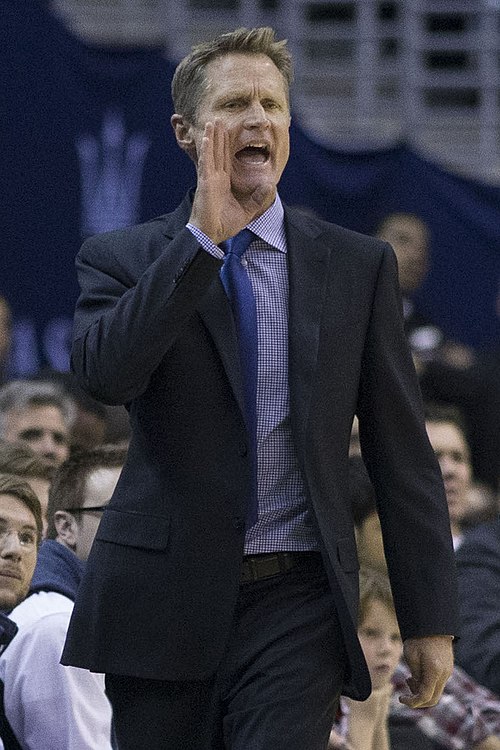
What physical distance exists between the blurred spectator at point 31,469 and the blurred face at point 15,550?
1.45 ft

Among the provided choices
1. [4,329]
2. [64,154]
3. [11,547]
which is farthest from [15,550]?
[64,154]

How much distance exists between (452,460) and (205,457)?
12.7 ft

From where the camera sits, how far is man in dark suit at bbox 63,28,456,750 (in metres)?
3.29

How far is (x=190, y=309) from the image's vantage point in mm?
3227

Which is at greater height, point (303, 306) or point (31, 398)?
point (303, 306)

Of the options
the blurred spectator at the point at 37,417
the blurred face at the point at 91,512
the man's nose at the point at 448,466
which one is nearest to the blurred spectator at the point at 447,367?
the man's nose at the point at 448,466

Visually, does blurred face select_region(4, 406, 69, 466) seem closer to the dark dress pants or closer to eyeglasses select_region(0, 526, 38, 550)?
eyeglasses select_region(0, 526, 38, 550)

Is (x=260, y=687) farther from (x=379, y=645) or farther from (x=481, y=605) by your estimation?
(x=481, y=605)

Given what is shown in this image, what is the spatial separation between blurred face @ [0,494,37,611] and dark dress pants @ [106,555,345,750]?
3.91 feet

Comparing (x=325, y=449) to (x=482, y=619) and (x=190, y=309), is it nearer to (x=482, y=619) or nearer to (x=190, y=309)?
(x=190, y=309)

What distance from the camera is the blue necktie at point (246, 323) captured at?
339 centimetres

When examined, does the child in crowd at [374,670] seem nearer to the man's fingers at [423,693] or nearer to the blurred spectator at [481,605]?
the blurred spectator at [481,605]

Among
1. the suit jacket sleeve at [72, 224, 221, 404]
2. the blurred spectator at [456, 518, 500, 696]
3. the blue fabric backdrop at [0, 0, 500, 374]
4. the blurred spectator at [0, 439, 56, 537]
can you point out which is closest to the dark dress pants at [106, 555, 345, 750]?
the suit jacket sleeve at [72, 224, 221, 404]

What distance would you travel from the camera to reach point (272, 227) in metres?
3.59
